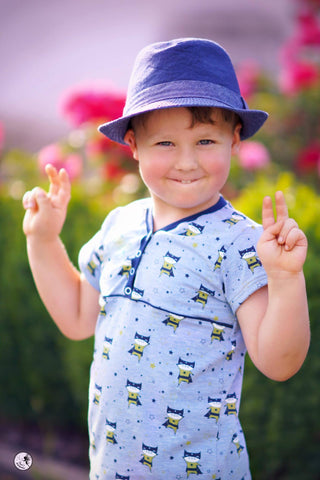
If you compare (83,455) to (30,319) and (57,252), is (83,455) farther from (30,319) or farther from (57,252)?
(57,252)

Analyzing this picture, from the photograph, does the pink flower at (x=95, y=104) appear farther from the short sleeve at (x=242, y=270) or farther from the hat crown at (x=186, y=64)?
the short sleeve at (x=242, y=270)

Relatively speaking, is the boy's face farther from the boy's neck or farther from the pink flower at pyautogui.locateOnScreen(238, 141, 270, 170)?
the pink flower at pyautogui.locateOnScreen(238, 141, 270, 170)

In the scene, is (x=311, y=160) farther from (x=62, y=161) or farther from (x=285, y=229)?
(x=285, y=229)

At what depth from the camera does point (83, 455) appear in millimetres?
3146

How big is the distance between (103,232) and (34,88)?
922 cm

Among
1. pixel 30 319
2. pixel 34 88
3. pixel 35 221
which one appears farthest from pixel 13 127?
pixel 35 221

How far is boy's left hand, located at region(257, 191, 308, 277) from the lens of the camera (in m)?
1.30

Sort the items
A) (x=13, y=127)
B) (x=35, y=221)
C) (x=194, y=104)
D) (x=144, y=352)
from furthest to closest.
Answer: (x=13, y=127) → (x=35, y=221) → (x=144, y=352) → (x=194, y=104)

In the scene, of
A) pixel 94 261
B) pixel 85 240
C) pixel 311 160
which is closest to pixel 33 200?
pixel 94 261

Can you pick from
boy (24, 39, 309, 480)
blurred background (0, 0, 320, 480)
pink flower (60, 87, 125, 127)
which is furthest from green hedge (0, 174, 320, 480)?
pink flower (60, 87, 125, 127)

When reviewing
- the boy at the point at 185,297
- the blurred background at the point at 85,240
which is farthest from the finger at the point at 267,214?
the blurred background at the point at 85,240

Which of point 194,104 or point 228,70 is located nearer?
point 194,104

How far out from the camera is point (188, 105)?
139cm

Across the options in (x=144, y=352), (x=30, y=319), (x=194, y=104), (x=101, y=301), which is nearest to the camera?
(x=194, y=104)
